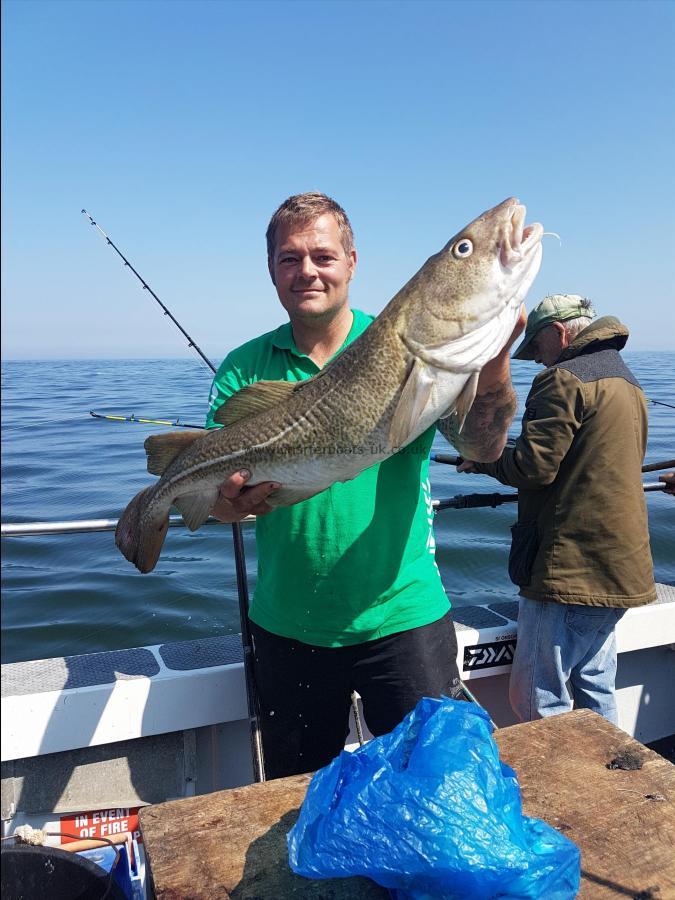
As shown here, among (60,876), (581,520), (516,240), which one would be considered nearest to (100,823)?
(60,876)

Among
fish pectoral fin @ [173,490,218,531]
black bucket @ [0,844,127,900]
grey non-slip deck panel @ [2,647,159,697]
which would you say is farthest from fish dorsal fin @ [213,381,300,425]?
black bucket @ [0,844,127,900]

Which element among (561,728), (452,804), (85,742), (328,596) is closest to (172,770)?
(85,742)

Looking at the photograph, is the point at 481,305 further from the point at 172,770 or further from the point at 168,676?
the point at 172,770

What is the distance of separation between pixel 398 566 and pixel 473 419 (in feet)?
2.24

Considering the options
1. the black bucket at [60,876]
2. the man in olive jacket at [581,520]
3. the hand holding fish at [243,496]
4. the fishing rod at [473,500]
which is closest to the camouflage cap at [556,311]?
the man in olive jacket at [581,520]

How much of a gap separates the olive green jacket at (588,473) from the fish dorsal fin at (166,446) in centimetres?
170

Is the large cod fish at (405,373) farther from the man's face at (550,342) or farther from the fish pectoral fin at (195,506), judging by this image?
the man's face at (550,342)

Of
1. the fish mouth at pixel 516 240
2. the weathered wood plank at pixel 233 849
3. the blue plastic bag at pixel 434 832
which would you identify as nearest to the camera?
the blue plastic bag at pixel 434 832

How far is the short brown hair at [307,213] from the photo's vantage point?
2.87 metres

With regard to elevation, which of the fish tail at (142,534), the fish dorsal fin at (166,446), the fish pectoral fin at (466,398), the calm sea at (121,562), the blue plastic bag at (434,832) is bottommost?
the calm sea at (121,562)

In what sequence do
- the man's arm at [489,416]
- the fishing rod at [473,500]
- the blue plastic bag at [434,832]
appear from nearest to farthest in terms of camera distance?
the blue plastic bag at [434,832]
the man's arm at [489,416]
the fishing rod at [473,500]

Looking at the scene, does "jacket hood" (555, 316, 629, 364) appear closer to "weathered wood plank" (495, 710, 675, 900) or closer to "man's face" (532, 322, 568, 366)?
"man's face" (532, 322, 568, 366)

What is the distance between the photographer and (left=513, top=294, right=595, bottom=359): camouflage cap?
13.5ft

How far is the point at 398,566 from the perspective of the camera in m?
2.82
